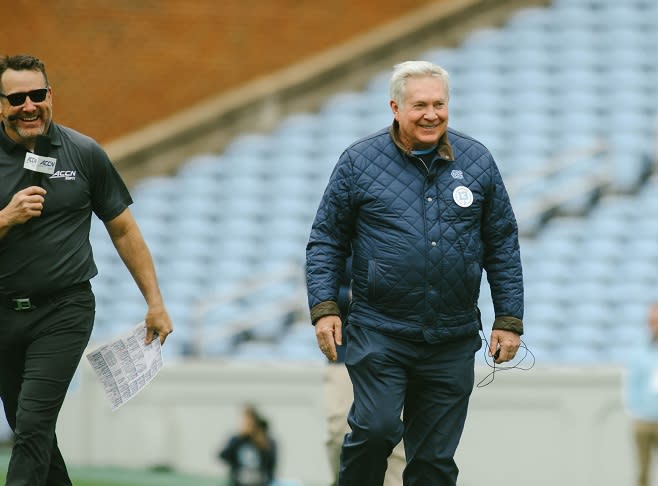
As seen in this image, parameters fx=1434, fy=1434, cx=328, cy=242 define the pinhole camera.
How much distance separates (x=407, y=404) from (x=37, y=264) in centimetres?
151

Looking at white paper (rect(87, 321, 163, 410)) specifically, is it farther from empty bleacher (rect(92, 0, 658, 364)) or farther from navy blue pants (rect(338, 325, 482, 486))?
empty bleacher (rect(92, 0, 658, 364))

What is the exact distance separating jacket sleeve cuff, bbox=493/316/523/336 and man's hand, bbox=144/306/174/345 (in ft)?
4.43

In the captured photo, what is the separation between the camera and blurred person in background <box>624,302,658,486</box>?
33.9ft

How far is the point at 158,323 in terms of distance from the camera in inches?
229

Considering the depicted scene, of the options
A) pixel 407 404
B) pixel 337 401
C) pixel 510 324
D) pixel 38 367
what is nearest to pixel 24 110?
pixel 38 367

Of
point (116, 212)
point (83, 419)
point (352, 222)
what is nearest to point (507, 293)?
point (352, 222)

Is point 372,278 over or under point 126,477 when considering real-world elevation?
over

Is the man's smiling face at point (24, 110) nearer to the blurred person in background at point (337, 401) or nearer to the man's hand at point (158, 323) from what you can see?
the man's hand at point (158, 323)

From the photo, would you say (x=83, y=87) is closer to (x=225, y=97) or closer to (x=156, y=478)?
(x=225, y=97)

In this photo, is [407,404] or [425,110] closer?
[425,110]

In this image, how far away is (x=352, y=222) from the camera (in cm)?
541

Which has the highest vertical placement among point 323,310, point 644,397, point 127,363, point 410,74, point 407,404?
point 410,74

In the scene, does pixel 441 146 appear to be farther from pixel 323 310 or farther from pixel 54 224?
pixel 54 224

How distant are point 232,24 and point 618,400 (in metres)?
8.94
